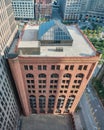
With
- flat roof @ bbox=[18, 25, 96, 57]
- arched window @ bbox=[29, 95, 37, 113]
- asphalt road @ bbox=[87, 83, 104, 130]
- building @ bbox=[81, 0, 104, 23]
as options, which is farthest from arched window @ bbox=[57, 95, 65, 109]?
building @ bbox=[81, 0, 104, 23]

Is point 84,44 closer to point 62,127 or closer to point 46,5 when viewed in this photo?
point 62,127

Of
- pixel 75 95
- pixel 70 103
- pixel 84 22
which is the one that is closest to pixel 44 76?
pixel 75 95

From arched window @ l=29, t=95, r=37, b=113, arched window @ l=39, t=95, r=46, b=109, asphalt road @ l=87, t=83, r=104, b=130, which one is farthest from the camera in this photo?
asphalt road @ l=87, t=83, r=104, b=130

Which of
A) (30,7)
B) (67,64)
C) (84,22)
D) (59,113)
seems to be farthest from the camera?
(84,22)

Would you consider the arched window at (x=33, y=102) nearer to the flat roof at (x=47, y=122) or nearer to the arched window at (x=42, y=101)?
the arched window at (x=42, y=101)

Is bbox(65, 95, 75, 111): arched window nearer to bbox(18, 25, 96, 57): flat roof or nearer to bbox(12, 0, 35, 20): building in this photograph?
bbox(18, 25, 96, 57): flat roof

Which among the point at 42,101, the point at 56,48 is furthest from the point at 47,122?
Answer: the point at 56,48
